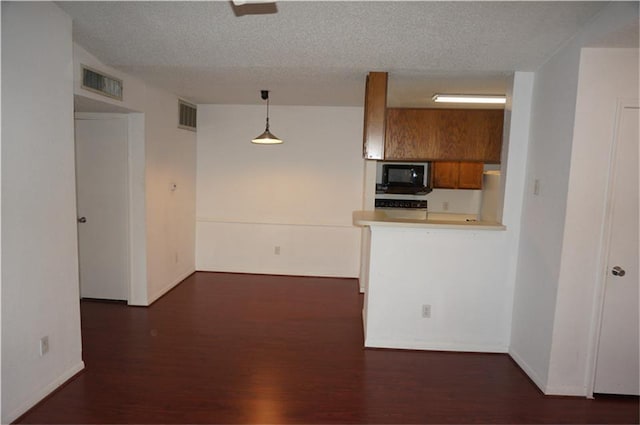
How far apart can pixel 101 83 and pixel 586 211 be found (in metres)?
3.99

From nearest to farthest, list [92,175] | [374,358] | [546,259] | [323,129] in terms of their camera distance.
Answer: [546,259] → [374,358] → [92,175] → [323,129]

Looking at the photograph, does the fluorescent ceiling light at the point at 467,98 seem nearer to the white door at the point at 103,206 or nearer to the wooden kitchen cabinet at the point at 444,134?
the wooden kitchen cabinet at the point at 444,134

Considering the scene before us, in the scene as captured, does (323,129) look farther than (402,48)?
Yes

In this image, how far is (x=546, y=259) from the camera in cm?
287

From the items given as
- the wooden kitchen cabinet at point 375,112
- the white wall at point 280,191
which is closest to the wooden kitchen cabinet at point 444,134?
the wooden kitchen cabinet at point 375,112

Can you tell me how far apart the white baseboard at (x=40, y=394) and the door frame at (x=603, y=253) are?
3751mm

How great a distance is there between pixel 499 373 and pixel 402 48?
106 inches

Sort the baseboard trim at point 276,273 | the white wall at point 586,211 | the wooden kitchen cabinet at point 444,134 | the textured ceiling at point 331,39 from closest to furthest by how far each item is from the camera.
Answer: the textured ceiling at point 331,39, the white wall at point 586,211, the wooden kitchen cabinet at point 444,134, the baseboard trim at point 276,273

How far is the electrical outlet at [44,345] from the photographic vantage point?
8.19 ft

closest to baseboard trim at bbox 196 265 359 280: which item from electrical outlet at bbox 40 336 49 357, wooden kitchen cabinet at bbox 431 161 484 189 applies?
wooden kitchen cabinet at bbox 431 161 484 189

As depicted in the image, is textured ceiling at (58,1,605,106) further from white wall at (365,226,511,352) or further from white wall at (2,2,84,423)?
white wall at (365,226,511,352)

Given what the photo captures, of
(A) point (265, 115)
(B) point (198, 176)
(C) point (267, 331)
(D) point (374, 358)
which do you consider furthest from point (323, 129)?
(D) point (374, 358)

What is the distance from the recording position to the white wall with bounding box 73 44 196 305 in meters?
4.11

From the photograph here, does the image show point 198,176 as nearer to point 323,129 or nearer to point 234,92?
point 234,92
